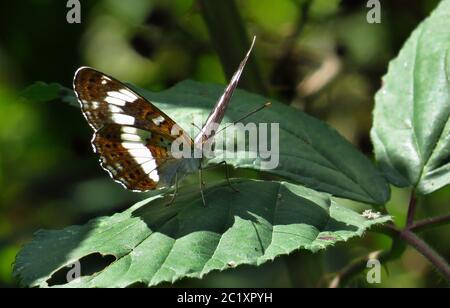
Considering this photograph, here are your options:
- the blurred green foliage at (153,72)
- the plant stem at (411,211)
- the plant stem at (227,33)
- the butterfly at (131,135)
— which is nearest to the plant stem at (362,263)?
the plant stem at (411,211)

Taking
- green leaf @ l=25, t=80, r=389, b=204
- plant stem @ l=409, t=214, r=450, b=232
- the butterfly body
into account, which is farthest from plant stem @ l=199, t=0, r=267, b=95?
plant stem @ l=409, t=214, r=450, b=232

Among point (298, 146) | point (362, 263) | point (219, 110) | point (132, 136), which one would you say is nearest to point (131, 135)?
point (132, 136)

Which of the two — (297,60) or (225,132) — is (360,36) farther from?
(225,132)

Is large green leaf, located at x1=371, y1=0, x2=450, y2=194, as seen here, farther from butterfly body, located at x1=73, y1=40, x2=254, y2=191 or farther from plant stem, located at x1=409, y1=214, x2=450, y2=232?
butterfly body, located at x1=73, y1=40, x2=254, y2=191

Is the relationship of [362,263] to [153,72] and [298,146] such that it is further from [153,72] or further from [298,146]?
[153,72]
